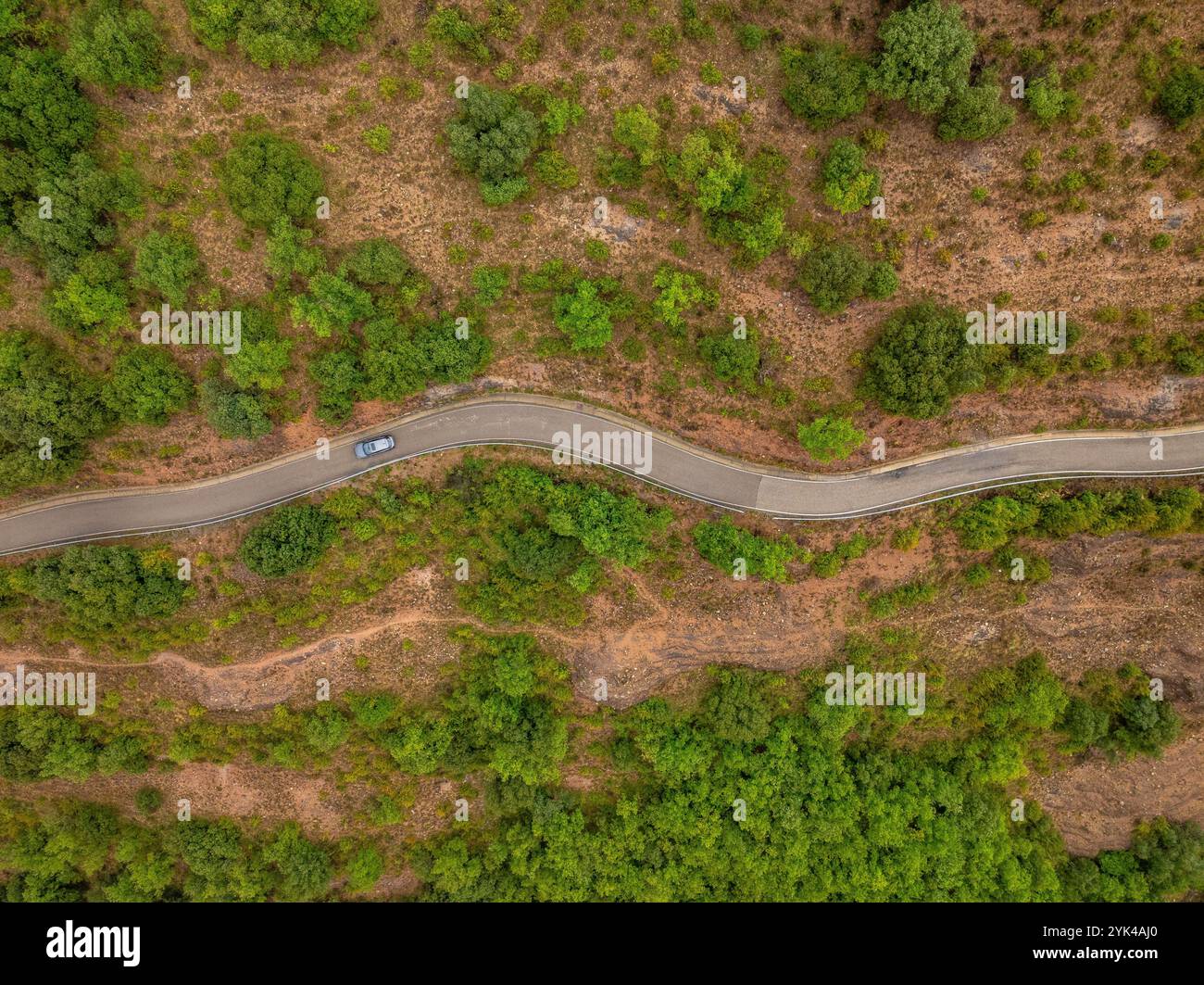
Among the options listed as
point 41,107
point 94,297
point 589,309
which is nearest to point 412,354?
point 589,309

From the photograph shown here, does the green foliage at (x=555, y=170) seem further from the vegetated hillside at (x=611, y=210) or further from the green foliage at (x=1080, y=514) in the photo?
the green foliage at (x=1080, y=514)

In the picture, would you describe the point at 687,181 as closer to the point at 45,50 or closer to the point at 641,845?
the point at 45,50

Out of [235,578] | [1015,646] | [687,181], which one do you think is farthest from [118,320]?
[1015,646]

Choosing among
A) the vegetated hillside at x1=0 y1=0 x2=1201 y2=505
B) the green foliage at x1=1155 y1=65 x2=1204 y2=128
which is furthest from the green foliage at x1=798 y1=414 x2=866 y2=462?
the green foliage at x1=1155 y1=65 x2=1204 y2=128

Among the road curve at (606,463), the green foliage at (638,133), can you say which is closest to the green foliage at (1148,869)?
the road curve at (606,463)

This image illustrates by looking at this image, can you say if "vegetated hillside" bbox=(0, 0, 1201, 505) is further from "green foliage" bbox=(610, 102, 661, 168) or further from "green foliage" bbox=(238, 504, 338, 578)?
"green foliage" bbox=(238, 504, 338, 578)

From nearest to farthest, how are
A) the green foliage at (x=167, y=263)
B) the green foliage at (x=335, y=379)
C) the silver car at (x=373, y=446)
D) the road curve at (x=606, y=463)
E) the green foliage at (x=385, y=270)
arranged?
1. the green foliage at (x=167, y=263)
2. the green foliage at (x=385, y=270)
3. the green foliage at (x=335, y=379)
4. the silver car at (x=373, y=446)
5. the road curve at (x=606, y=463)
